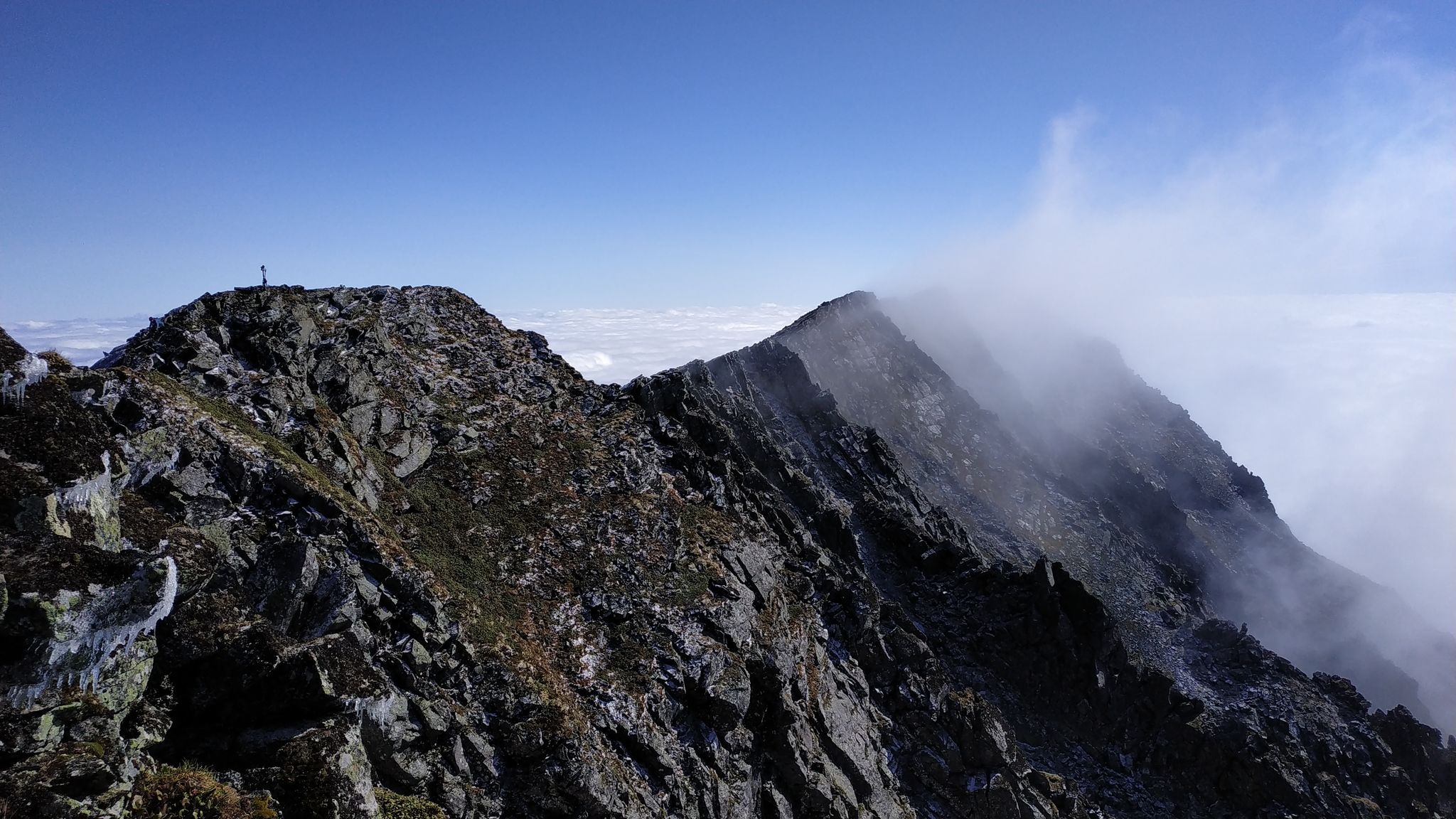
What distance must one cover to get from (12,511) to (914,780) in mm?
38795

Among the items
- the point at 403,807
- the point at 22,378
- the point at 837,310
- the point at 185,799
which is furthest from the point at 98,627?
the point at 837,310

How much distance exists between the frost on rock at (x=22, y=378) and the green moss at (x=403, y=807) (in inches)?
480

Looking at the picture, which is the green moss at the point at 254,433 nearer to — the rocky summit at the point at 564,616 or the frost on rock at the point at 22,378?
the rocky summit at the point at 564,616

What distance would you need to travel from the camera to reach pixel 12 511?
541 inches

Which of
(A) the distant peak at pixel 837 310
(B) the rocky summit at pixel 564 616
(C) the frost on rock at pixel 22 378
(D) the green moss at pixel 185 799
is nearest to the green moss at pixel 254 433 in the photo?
(B) the rocky summit at pixel 564 616

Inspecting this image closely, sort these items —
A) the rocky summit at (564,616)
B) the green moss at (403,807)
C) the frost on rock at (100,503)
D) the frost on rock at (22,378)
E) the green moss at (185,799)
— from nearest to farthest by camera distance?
the green moss at (185,799) → the rocky summit at (564,616) → the frost on rock at (100,503) → the frost on rock at (22,378) → the green moss at (403,807)

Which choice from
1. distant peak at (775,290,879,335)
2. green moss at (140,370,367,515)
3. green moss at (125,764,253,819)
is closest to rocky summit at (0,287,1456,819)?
green moss at (125,764,253,819)

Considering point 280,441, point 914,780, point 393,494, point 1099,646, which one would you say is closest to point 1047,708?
point 1099,646

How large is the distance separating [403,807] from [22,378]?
527 inches

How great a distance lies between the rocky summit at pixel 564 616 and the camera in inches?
559

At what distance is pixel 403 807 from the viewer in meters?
16.8

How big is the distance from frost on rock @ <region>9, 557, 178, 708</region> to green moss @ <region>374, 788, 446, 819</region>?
631 centimetres

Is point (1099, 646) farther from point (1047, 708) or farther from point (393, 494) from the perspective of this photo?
point (393, 494)

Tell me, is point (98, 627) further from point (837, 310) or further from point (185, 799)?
point (837, 310)
